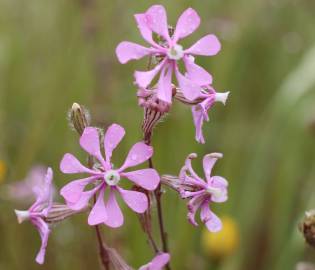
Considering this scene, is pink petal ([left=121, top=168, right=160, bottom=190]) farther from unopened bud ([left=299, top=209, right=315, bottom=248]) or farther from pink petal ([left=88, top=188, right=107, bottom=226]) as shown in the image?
unopened bud ([left=299, top=209, right=315, bottom=248])

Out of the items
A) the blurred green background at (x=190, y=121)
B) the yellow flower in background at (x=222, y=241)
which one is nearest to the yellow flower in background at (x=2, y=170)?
the blurred green background at (x=190, y=121)

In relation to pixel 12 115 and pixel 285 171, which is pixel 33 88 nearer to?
pixel 12 115

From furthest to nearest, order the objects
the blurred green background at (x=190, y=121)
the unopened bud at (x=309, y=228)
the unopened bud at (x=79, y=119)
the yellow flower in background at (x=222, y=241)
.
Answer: the blurred green background at (x=190, y=121)
the yellow flower in background at (x=222, y=241)
the unopened bud at (x=309, y=228)
the unopened bud at (x=79, y=119)

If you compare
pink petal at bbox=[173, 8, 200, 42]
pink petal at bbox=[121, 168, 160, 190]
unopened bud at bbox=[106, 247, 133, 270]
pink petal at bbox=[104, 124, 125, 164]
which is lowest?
unopened bud at bbox=[106, 247, 133, 270]

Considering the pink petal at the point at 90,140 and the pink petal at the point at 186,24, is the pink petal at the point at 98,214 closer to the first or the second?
the pink petal at the point at 90,140

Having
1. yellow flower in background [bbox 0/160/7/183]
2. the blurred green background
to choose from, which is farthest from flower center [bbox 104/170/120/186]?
yellow flower in background [bbox 0/160/7/183]

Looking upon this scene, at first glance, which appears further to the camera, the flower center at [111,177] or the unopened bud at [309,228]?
the unopened bud at [309,228]

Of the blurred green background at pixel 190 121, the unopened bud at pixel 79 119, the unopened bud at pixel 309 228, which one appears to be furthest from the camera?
the blurred green background at pixel 190 121
